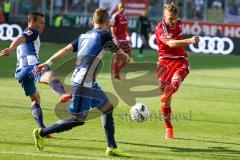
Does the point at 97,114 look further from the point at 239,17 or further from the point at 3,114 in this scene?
the point at 239,17

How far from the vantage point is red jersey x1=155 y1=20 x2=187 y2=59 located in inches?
552

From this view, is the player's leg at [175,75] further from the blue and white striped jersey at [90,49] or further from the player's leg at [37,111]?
the blue and white striped jersey at [90,49]

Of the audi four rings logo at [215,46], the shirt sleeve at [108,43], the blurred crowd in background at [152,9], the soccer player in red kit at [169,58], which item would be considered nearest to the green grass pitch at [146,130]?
the soccer player in red kit at [169,58]

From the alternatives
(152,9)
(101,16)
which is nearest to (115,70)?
(101,16)

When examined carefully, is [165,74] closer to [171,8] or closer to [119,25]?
[171,8]

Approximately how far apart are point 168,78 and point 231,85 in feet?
34.5

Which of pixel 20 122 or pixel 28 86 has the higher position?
pixel 28 86

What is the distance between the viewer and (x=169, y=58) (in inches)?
565

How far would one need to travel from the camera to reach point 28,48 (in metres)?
13.6

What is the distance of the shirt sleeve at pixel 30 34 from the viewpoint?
1304cm

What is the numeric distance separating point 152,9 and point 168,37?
32.6 metres

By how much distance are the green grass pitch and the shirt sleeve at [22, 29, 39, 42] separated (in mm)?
1690

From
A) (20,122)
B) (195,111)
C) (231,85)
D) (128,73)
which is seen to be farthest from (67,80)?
(20,122)

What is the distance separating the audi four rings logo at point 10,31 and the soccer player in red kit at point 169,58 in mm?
25248
